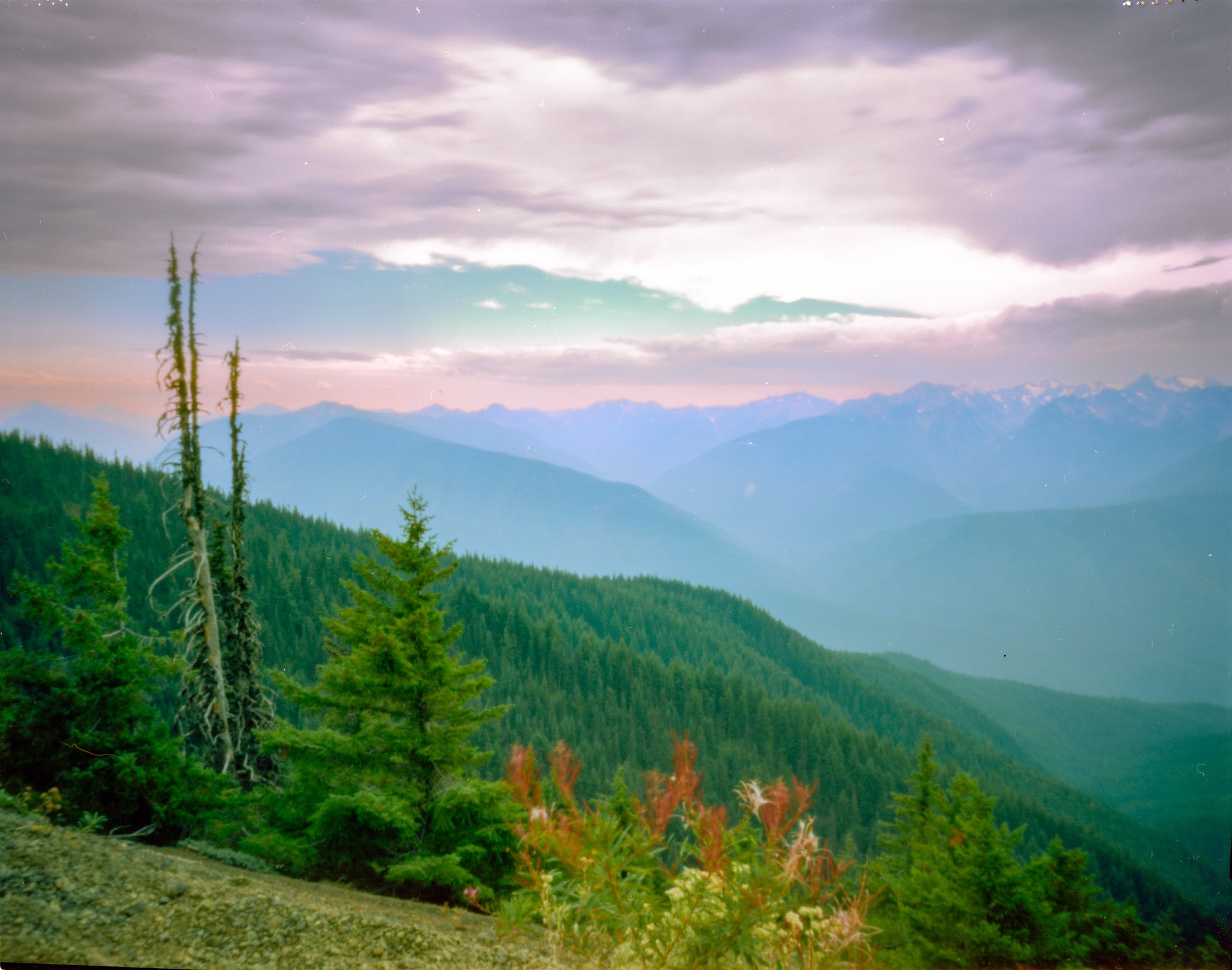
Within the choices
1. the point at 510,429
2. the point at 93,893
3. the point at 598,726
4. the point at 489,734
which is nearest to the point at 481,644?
the point at 489,734

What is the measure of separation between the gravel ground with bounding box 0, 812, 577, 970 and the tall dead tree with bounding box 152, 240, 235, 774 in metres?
5.03

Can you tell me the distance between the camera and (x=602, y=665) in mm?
32219

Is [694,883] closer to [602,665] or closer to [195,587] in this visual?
[195,587]

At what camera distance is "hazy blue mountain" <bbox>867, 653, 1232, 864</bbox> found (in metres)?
89.0

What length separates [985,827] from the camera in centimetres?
652

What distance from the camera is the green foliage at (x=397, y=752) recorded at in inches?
289

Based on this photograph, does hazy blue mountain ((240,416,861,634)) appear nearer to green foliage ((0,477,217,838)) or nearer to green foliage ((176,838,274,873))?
green foliage ((0,477,217,838))

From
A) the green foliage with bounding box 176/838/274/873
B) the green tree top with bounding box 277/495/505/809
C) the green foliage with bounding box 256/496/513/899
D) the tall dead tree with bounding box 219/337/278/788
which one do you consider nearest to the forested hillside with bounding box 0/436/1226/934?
the green tree top with bounding box 277/495/505/809

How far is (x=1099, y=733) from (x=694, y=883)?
162033mm

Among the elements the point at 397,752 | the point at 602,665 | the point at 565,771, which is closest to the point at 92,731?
the point at 397,752

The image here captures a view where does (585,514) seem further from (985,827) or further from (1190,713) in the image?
(985,827)

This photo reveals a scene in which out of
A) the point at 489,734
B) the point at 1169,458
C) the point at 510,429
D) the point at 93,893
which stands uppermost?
the point at 1169,458

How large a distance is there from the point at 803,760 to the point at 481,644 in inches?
784

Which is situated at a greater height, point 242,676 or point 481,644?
point 242,676
